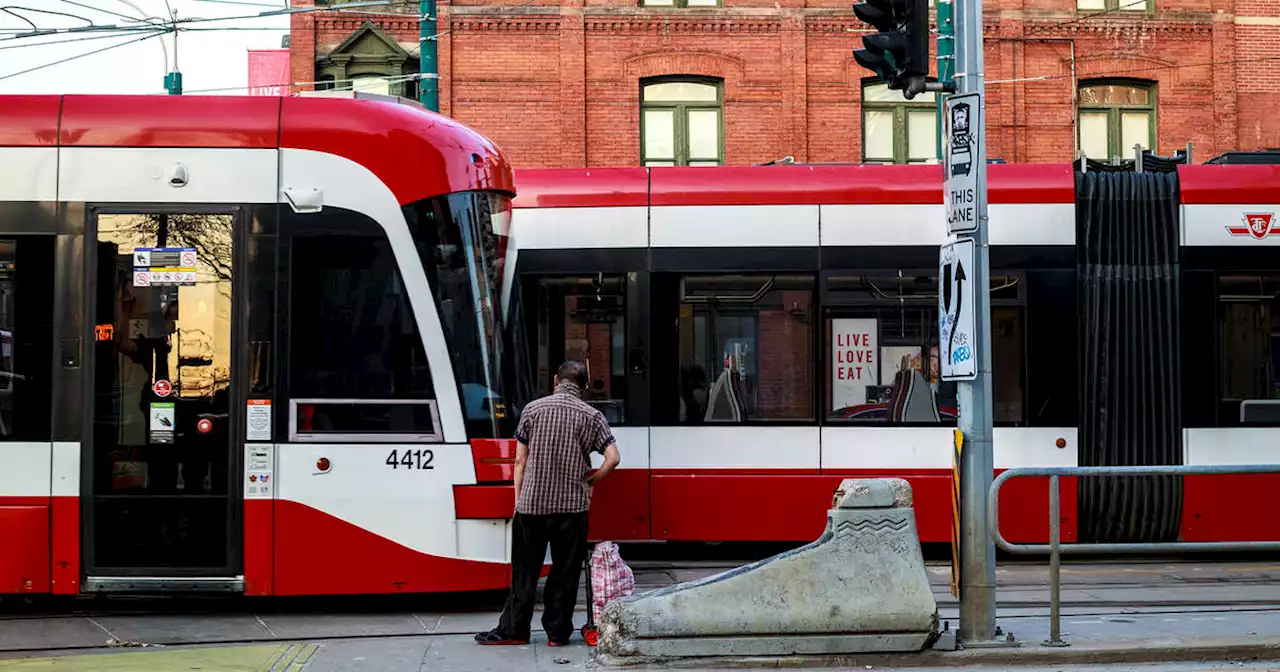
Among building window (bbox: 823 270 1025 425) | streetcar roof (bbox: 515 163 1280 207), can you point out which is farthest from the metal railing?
streetcar roof (bbox: 515 163 1280 207)

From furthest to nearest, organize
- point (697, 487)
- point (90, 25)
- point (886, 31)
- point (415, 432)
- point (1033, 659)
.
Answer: point (90, 25) < point (697, 487) < point (415, 432) < point (886, 31) < point (1033, 659)

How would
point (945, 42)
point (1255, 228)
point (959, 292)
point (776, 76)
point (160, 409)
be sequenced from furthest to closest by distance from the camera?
point (776, 76)
point (945, 42)
point (1255, 228)
point (160, 409)
point (959, 292)

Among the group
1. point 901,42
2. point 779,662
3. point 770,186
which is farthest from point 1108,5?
point 779,662

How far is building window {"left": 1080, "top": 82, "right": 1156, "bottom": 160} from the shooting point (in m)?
23.6

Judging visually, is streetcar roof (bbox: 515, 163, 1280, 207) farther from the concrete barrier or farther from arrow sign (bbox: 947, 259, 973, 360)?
the concrete barrier

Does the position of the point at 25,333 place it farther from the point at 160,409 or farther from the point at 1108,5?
the point at 1108,5

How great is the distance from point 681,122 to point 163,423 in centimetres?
1509

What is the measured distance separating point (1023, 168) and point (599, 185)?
356 centimetres

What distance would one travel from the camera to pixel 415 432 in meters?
9.28

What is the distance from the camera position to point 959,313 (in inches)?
309

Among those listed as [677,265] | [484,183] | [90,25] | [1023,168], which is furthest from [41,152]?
[90,25]

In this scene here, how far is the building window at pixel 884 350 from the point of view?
11734 mm

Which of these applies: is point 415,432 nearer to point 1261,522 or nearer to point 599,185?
point 599,185

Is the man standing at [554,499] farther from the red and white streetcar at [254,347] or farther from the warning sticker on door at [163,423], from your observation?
the warning sticker on door at [163,423]
